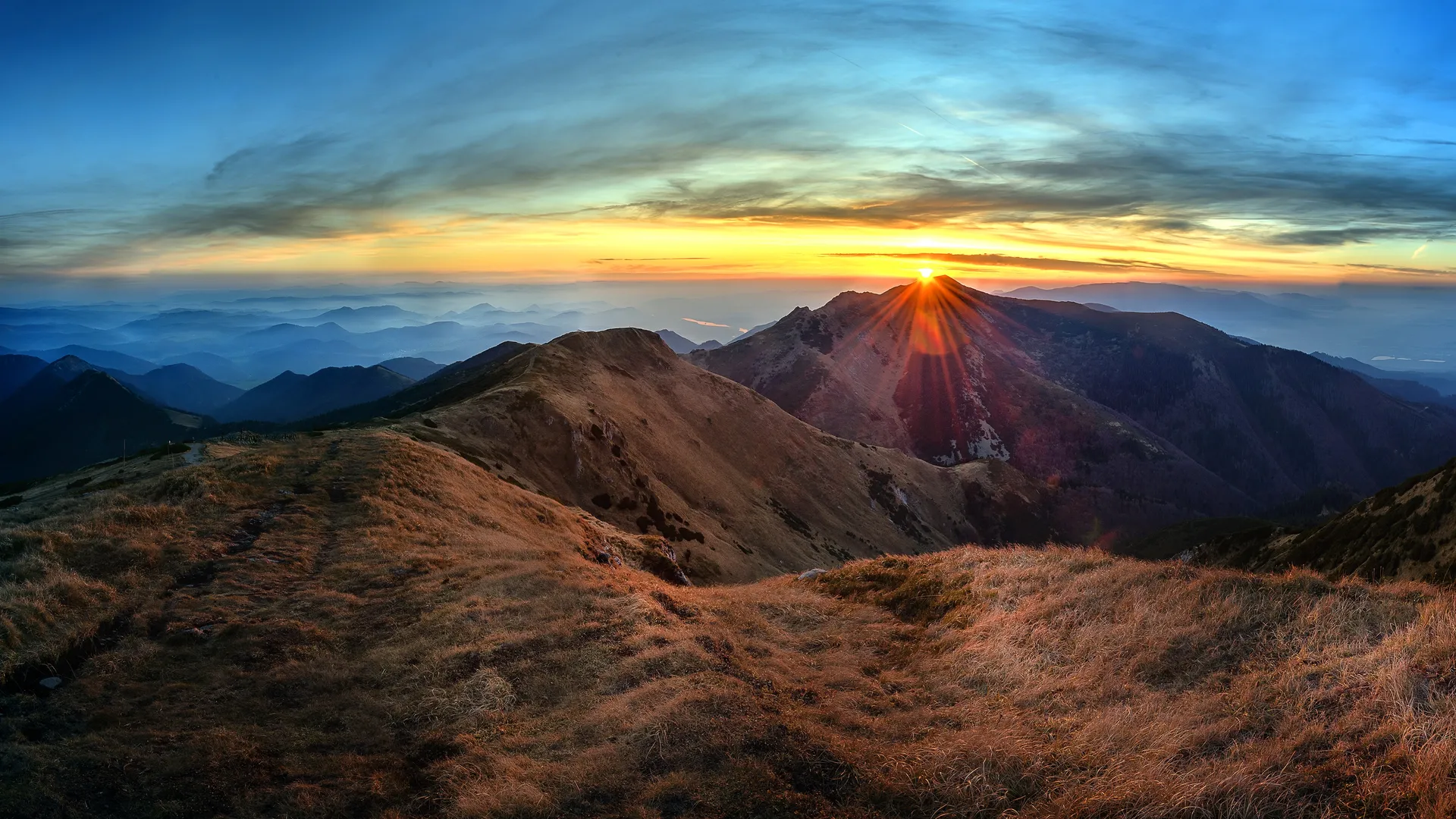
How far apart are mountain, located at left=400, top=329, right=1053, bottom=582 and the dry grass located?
34.1 m

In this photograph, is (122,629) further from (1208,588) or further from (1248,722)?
(1208,588)

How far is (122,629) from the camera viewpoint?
1744 cm

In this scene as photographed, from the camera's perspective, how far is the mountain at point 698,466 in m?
66.6

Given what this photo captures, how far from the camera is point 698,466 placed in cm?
9556

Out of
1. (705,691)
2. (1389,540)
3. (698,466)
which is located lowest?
(1389,540)

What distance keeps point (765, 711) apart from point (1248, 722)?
8447 mm

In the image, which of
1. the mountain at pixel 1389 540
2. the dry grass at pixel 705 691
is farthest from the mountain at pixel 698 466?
the mountain at pixel 1389 540

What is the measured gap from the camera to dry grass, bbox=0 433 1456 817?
9.70m

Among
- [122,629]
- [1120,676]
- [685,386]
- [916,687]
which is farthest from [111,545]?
[685,386]

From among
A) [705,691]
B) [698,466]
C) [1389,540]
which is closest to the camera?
[705,691]

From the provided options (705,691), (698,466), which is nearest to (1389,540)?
(705,691)

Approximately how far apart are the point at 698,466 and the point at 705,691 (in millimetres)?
82578

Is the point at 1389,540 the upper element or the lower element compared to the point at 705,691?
lower

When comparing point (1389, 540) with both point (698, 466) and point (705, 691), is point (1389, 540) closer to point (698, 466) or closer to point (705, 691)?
point (705, 691)
